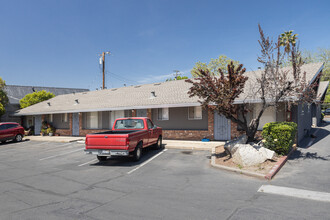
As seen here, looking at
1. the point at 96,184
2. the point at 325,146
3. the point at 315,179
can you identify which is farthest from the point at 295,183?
the point at 325,146

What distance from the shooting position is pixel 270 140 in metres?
9.52

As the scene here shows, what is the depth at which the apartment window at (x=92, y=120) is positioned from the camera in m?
21.1

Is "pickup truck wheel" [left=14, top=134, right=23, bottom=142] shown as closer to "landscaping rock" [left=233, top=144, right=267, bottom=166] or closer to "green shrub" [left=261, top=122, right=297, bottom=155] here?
"landscaping rock" [left=233, top=144, right=267, bottom=166]

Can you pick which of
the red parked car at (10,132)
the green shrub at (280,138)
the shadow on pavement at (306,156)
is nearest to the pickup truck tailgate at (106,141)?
the green shrub at (280,138)

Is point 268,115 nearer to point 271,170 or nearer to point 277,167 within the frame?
point 277,167

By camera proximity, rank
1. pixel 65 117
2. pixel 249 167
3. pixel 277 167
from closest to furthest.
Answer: pixel 277 167 < pixel 249 167 < pixel 65 117

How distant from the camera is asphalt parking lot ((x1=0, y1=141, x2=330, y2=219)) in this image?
4582 millimetres

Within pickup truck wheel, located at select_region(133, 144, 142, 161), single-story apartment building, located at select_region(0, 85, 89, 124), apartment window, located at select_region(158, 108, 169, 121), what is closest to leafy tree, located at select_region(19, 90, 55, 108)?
single-story apartment building, located at select_region(0, 85, 89, 124)

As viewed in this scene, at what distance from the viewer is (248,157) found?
8.36m

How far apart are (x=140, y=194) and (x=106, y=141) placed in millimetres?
3737

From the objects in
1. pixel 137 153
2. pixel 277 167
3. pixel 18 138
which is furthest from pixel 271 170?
pixel 18 138

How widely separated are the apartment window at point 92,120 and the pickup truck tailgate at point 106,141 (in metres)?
12.2

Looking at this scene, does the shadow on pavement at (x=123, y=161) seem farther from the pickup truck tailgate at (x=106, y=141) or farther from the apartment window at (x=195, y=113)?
the apartment window at (x=195, y=113)

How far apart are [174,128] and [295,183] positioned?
35.5 feet
